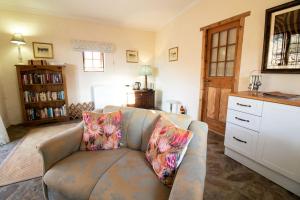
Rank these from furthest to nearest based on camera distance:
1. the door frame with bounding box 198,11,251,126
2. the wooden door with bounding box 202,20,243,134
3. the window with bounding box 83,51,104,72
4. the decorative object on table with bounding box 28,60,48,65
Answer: the window with bounding box 83,51,104,72 < the decorative object on table with bounding box 28,60,48,65 < the wooden door with bounding box 202,20,243,134 < the door frame with bounding box 198,11,251,126

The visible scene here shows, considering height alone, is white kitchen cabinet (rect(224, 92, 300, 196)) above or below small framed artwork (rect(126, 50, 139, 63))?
below

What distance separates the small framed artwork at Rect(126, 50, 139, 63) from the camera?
4.69m

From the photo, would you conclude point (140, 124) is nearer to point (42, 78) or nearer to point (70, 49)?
point (42, 78)

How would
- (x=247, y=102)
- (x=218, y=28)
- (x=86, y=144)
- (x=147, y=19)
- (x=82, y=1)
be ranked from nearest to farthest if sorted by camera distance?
(x=86, y=144)
(x=247, y=102)
(x=218, y=28)
(x=82, y=1)
(x=147, y=19)

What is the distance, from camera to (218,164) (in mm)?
2051

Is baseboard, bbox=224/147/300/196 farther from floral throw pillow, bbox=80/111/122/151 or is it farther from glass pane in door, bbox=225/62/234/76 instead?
floral throw pillow, bbox=80/111/122/151

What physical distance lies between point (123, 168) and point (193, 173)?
1.87ft

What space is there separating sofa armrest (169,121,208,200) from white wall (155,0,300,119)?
1540 millimetres

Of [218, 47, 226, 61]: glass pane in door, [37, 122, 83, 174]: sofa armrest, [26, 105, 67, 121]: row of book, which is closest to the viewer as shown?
[37, 122, 83, 174]: sofa armrest

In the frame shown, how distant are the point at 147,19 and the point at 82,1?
1.63m

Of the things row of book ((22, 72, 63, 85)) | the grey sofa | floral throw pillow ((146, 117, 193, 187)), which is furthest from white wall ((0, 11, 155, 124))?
floral throw pillow ((146, 117, 193, 187))

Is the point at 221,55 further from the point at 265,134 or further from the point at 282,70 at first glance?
the point at 265,134

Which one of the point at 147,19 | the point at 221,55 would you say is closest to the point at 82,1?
the point at 147,19

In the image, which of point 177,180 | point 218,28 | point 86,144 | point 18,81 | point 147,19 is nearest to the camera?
point 177,180
